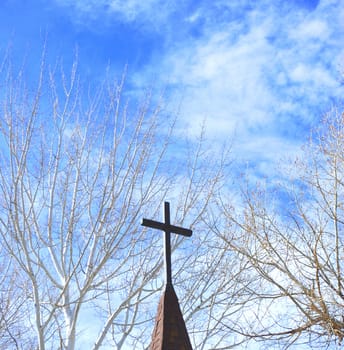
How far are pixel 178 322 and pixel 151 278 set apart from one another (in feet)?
12.6

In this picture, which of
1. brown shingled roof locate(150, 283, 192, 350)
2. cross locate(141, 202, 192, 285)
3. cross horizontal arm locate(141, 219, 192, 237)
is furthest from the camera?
cross horizontal arm locate(141, 219, 192, 237)

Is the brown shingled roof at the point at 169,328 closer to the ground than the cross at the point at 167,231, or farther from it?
closer to the ground

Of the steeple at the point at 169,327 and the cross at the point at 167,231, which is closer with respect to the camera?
the steeple at the point at 169,327

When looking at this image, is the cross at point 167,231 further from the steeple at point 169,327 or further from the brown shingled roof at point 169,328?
the brown shingled roof at point 169,328

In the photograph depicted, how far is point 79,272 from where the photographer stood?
8.31 m

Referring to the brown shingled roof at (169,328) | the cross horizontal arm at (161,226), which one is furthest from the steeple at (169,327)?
the cross horizontal arm at (161,226)

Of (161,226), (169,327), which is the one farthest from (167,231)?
(169,327)

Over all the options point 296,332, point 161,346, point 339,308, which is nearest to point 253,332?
point 296,332

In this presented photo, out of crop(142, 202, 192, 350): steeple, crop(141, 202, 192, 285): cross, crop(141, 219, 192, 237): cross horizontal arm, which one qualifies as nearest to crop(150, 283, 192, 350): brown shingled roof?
crop(142, 202, 192, 350): steeple

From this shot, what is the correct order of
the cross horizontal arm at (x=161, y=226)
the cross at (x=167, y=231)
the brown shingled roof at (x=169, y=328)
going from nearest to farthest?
the brown shingled roof at (x=169, y=328) < the cross at (x=167, y=231) < the cross horizontal arm at (x=161, y=226)

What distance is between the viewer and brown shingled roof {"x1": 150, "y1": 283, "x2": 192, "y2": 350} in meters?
5.05

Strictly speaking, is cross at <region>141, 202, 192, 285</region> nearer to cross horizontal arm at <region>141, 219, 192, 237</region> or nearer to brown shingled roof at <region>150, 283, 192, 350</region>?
cross horizontal arm at <region>141, 219, 192, 237</region>

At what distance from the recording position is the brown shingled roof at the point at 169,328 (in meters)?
5.05

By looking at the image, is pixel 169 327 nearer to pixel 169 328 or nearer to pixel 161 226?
pixel 169 328
